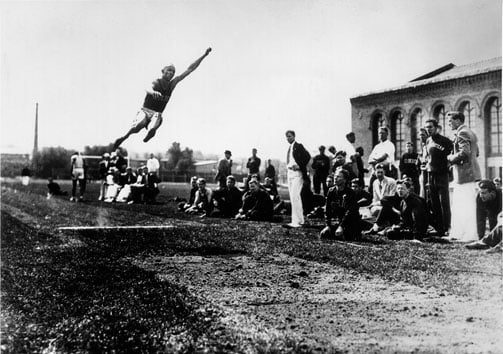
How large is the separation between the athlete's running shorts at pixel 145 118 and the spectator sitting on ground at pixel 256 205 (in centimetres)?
362

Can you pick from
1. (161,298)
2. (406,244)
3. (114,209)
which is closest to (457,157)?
(406,244)

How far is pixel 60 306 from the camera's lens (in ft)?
9.86

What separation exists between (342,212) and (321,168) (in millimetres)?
3334

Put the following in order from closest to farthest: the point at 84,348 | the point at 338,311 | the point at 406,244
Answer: the point at 84,348 → the point at 338,311 → the point at 406,244

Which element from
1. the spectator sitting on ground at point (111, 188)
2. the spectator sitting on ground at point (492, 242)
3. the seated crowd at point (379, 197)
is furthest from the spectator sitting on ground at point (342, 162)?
the spectator sitting on ground at point (111, 188)

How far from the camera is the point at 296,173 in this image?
7465 millimetres

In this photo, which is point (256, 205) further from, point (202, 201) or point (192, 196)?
point (192, 196)

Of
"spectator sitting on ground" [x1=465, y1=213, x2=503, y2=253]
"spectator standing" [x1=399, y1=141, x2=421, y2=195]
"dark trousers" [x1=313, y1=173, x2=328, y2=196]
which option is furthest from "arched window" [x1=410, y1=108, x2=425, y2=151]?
"spectator sitting on ground" [x1=465, y1=213, x2=503, y2=253]

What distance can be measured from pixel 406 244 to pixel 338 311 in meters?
2.69

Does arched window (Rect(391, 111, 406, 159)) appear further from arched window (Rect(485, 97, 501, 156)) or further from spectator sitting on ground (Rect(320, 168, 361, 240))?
spectator sitting on ground (Rect(320, 168, 361, 240))

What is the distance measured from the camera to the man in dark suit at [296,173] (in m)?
7.26

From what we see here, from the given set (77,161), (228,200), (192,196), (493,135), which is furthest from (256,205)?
(493,135)

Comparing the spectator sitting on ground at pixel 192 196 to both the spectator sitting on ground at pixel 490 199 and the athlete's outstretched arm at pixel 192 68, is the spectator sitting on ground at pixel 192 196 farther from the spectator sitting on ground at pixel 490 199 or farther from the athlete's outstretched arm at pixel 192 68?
the spectator sitting on ground at pixel 490 199

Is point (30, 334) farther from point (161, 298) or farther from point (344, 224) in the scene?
point (344, 224)
